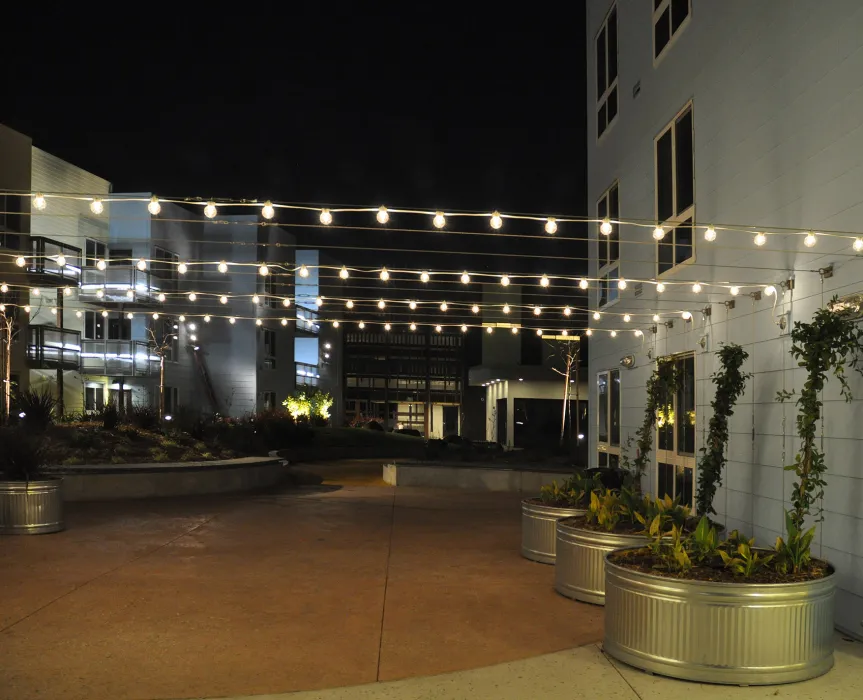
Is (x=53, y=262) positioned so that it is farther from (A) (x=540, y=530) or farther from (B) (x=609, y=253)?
(A) (x=540, y=530)

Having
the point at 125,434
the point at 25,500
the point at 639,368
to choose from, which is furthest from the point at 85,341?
the point at 639,368

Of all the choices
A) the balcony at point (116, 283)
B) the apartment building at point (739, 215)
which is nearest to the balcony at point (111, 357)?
the balcony at point (116, 283)

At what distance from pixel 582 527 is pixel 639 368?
5.70 m

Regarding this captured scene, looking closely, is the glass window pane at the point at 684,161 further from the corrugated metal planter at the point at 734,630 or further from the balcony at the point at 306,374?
the balcony at the point at 306,374

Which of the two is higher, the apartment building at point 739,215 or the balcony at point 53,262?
the balcony at point 53,262

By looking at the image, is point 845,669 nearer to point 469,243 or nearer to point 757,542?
point 757,542

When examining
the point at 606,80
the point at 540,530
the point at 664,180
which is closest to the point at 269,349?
the point at 606,80

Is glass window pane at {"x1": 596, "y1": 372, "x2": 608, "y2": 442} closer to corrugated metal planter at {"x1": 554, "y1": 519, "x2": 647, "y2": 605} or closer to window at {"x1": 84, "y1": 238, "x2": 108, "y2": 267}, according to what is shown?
corrugated metal planter at {"x1": 554, "y1": 519, "x2": 647, "y2": 605}

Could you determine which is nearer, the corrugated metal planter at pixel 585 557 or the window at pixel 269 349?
the corrugated metal planter at pixel 585 557

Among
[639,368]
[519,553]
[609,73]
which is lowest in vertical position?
[519,553]

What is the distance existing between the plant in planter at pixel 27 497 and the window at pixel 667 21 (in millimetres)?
10271

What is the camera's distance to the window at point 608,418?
609 inches

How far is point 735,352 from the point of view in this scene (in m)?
9.51

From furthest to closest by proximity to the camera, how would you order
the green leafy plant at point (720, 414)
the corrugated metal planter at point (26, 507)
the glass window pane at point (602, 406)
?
1. the glass window pane at point (602, 406)
2. the corrugated metal planter at point (26, 507)
3. the green leafy plant at point (720, 414)
